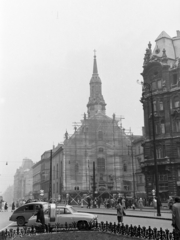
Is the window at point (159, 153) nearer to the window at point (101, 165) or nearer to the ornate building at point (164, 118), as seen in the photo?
the ornate building at point (164, 118)

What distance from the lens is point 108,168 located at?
258 ft

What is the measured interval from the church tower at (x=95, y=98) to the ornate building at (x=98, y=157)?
1905 cm

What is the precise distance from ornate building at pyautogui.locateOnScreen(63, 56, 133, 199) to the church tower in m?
19.1

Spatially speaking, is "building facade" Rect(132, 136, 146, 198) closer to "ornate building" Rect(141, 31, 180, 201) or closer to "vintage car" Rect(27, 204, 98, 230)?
"ornate building" Rect(141, 31, 180, 201)

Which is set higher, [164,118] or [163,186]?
[164,118]

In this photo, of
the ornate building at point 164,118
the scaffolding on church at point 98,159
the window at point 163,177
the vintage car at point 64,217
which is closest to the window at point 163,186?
the ornate building at point 164,118

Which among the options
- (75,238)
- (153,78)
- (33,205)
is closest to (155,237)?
(75,238)

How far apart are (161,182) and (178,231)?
139 ft

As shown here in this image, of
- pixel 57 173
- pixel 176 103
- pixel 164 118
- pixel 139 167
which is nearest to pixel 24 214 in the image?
pixel 164 118

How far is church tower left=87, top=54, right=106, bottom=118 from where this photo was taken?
102 m

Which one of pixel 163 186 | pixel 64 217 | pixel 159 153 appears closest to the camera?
pixel 64 217

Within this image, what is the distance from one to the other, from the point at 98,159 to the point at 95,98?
2937 cm

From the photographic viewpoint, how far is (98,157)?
7831 cm

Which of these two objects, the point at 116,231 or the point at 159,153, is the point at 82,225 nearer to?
the point at 116,231
